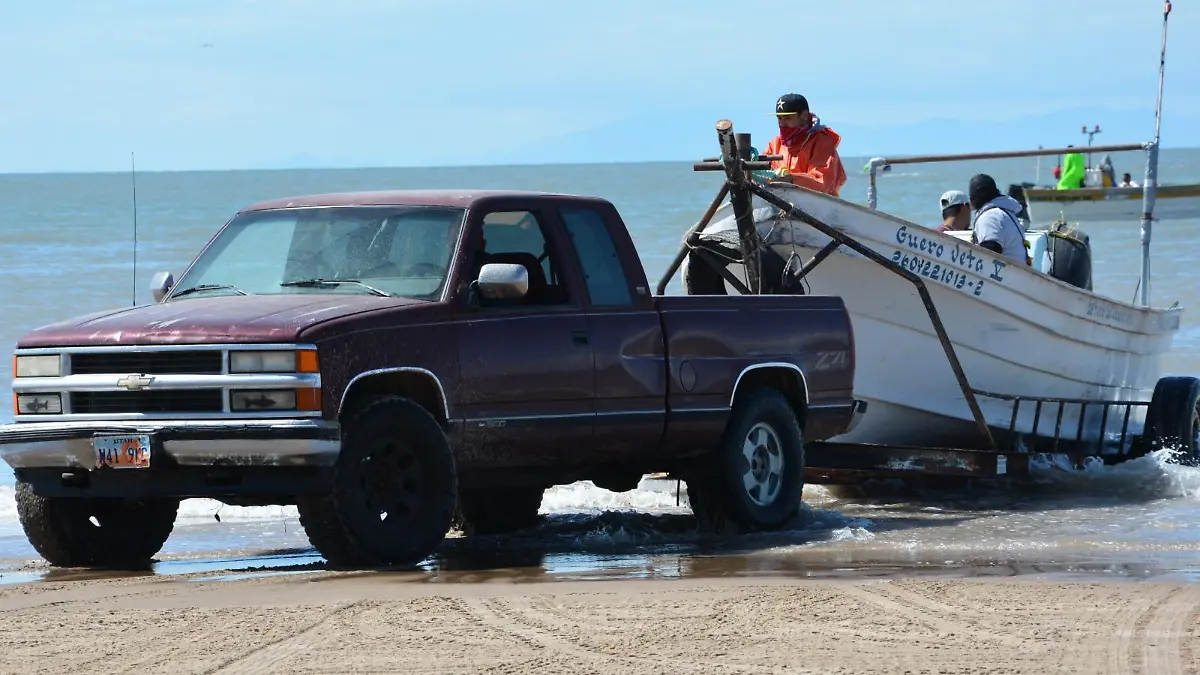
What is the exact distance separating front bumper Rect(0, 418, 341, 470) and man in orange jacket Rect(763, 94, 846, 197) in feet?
18.2

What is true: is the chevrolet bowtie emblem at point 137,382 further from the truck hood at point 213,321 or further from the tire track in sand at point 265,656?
the tire track in sand at point 265,656

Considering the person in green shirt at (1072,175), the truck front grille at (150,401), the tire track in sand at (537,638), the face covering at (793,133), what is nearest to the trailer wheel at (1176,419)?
the face covering at (793,133)

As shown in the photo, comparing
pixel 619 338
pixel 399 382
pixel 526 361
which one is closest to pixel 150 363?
pixel 399 382

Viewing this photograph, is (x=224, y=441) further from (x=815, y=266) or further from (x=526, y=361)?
(x=815, y=266)

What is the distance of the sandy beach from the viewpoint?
6.39 meters

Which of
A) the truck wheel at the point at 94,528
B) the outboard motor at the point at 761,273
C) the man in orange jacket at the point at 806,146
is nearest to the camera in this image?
the truck wheel at the point at 94,528

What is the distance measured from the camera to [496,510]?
11133mm

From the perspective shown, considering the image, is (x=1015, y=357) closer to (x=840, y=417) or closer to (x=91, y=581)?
(x=840, y=417)

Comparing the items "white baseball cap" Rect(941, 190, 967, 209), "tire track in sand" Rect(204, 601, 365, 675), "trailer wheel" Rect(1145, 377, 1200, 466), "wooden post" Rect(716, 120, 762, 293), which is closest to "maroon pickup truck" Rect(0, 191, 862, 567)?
"wooden post" Rect(716, 120, 762, 293)

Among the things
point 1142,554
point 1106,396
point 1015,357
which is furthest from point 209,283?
point 1106,396

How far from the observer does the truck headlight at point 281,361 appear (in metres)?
8.20

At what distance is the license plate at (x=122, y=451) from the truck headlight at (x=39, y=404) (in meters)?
0.37

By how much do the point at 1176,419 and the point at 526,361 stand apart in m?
6.17

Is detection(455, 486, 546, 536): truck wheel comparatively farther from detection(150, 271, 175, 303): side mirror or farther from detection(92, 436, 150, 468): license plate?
detection(92, 436, 150, 468): license plate
